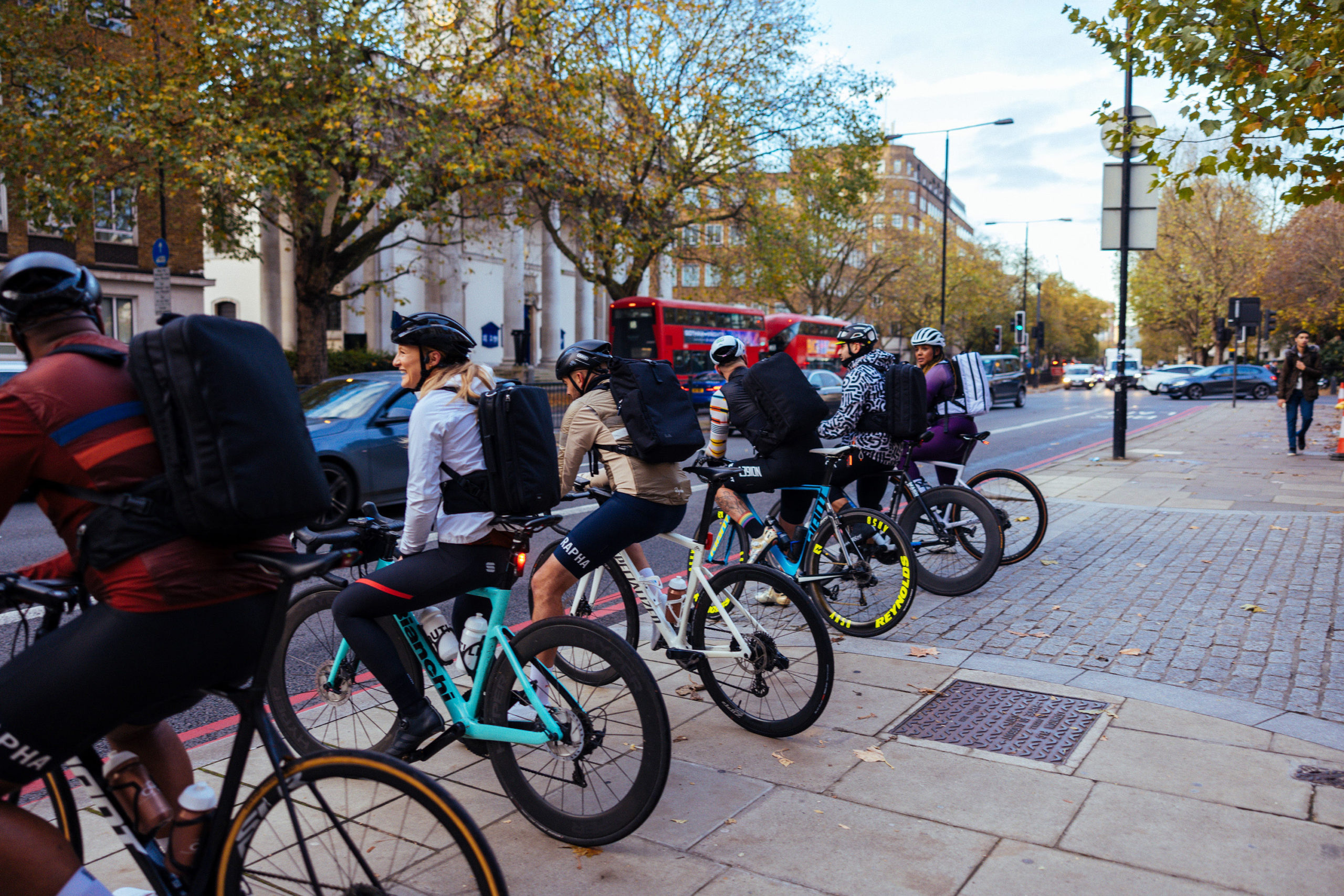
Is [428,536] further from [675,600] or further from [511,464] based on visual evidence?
[675,600]

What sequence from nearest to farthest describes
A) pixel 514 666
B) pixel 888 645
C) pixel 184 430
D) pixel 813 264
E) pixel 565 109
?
pixel 184 430 < pixel 514 666 < pixel 888 645 < pixel 565 109 < pixel 813 264

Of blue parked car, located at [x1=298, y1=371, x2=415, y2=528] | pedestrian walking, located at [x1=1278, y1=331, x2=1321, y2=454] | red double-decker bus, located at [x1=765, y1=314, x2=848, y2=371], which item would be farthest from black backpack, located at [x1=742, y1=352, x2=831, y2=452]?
red double-decker bus, located at [x1=765, y1=314, x2=848, y2=371]

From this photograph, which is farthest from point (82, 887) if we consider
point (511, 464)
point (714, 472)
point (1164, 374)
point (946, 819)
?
point (1164, 374)

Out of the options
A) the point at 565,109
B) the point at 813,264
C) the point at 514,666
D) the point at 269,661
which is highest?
the point at 565,109

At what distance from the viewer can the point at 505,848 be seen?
3.25m

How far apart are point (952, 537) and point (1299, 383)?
44.8ft

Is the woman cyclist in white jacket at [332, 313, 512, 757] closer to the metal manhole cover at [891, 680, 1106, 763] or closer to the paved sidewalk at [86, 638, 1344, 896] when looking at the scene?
the paved sidewalk at [86, 638, 1344, 896]

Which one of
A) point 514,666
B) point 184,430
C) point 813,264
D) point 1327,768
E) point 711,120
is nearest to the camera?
point 184,430

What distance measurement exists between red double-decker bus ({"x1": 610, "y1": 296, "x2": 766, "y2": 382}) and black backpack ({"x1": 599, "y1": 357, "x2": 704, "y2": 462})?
26183 millimetres

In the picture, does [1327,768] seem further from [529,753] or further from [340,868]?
[340,868]

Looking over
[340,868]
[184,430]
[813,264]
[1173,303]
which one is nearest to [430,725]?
[340,868]

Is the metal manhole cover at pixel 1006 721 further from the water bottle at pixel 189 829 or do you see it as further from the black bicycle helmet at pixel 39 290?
the black bicycle helmet at pixel 39 290

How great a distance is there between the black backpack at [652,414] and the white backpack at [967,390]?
4032mm

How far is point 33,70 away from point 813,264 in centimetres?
2297
